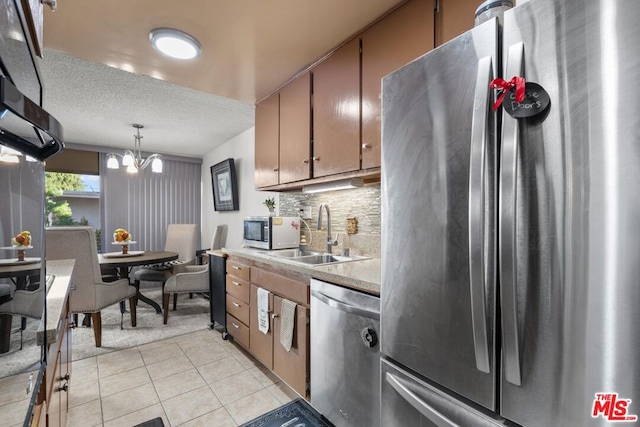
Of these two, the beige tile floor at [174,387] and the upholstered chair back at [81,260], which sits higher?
the upholstered chair back at [81,260]

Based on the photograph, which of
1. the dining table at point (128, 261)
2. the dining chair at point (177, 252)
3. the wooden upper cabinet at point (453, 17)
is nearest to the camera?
the wooden upper cabinet at point (453, 17)

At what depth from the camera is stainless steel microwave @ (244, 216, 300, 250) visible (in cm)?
260

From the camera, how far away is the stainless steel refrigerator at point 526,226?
585mm

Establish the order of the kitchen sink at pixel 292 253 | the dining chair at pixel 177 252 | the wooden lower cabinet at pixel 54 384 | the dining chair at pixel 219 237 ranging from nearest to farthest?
the wooden lower cabinet at pixel 54 384
the kitchen sink at pixel 292 253
the dining chair at pixel 177 252
the dining chair at pixel 219 237

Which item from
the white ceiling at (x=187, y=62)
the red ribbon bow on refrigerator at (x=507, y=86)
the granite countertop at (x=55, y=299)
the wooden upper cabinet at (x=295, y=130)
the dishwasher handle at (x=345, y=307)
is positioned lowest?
the dishwasher handle at (x=345, y=307)

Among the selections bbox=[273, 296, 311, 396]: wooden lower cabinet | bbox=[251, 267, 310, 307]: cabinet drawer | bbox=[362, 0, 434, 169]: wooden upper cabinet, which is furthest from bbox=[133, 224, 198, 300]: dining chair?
bbox=[362, 0, 434, 169]: wooden upper cabinet

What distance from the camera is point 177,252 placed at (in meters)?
4.47

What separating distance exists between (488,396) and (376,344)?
0.54 metres

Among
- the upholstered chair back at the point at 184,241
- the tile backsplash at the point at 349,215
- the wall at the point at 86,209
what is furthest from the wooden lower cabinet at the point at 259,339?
the wall at the point at 86,209

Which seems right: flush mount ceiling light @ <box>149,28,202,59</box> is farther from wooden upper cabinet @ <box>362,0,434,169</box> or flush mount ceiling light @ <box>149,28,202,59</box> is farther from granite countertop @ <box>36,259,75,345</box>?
granite countertop @ <box>36,259,75,345</box>

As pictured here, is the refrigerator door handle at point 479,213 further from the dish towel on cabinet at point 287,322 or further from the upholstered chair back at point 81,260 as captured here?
the upholstered chair back at point 81,260

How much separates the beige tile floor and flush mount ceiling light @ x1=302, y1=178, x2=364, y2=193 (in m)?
1.48

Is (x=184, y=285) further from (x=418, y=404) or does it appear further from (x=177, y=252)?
(x=418, y=404)

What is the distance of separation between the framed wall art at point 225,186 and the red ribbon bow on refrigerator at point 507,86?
390 cm
